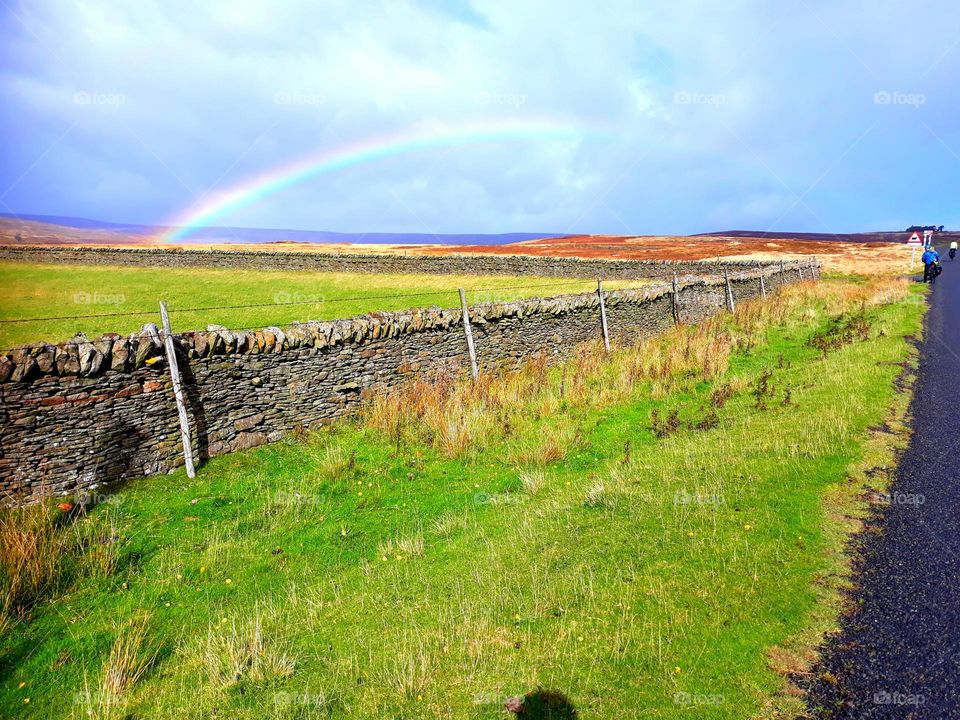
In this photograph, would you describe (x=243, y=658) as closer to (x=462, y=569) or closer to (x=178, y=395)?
(x=462, y=569)

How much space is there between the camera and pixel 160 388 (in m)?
8.77

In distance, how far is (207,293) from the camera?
Answer: 30.4 metres

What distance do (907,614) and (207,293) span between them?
3212 cm

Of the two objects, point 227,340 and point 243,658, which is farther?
point 227,340

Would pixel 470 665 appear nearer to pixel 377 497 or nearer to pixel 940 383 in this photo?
pixel 377 497

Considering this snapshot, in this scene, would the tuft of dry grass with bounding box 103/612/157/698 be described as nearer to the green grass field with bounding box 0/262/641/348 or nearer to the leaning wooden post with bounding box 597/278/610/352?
the green grass field with bounding box 0/262/641/348

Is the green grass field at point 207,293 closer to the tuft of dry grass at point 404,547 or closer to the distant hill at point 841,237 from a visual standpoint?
the tuft of dry grass at point 404,547

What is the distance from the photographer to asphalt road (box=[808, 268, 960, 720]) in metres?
3.77

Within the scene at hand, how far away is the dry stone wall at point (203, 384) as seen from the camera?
7.68 metres

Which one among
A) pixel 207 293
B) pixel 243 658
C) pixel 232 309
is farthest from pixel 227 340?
pixel 207 293

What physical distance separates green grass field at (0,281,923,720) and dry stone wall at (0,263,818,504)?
1.98ft

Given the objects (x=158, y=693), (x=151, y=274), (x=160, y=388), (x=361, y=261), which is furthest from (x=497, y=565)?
(x=151, y=274)

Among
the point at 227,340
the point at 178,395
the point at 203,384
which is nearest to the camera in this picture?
the point at 178,395

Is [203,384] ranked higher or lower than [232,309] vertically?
lower
